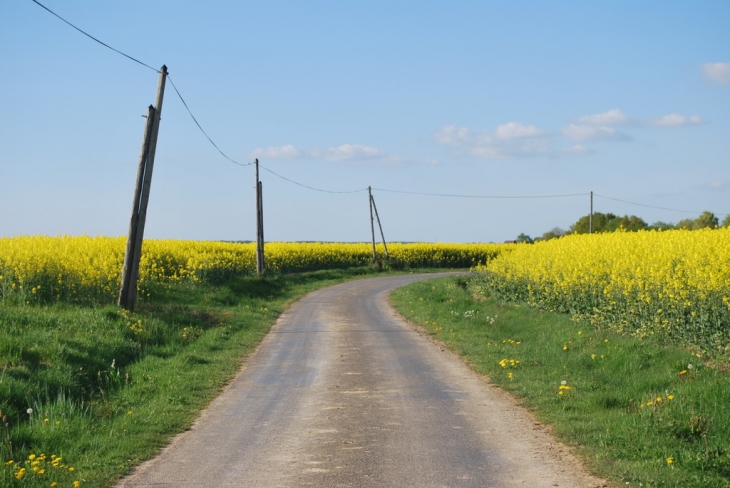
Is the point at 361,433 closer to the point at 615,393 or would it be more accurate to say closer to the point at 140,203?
the point at 615,393

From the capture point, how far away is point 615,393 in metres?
10.6

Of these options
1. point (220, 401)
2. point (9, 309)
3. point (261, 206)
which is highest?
point (261, 206)

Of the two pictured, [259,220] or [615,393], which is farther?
[259,220]

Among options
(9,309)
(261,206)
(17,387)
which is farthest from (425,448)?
(261,206)

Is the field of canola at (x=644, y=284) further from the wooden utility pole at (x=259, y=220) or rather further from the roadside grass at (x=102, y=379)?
the wooden utility pole at (x=259, y=220)

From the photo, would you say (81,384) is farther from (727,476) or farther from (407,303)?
(407,303)

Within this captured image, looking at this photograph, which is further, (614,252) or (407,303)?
(407,303)

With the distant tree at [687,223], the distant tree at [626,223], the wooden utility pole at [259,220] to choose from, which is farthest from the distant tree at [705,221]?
the wooden utility pole at [259,220]

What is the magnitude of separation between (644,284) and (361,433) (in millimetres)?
9398

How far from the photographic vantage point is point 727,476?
700cm

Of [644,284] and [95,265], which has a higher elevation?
[95,265]

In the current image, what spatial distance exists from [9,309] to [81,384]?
5.47m

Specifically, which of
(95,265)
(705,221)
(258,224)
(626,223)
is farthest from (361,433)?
(626,223)

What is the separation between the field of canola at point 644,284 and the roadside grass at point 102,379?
818 centimetres
